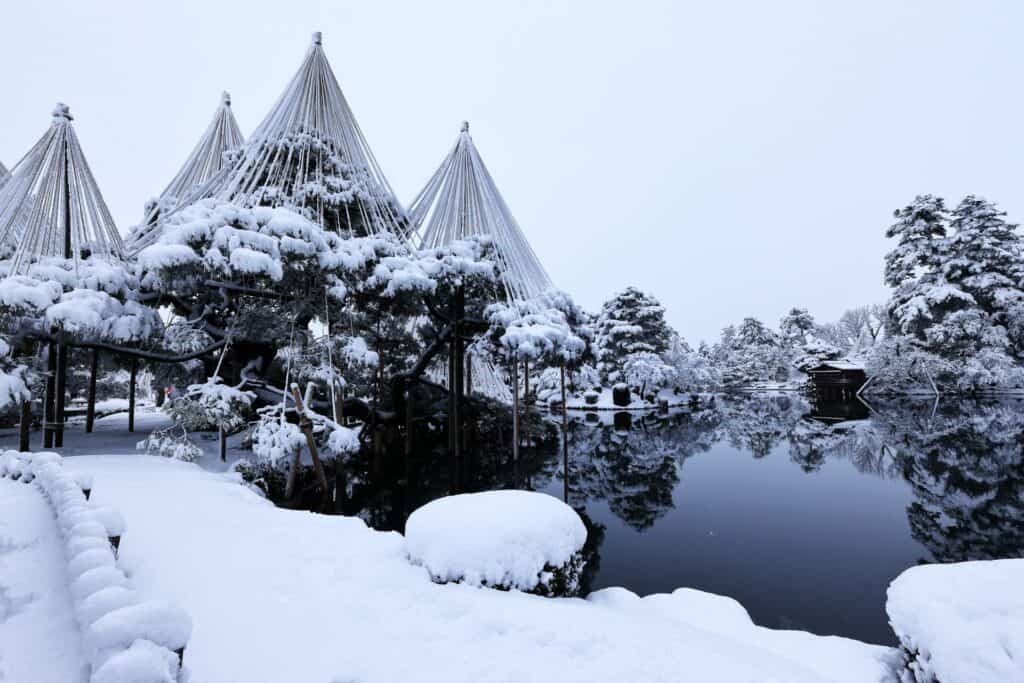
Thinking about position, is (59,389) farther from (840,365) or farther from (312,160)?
(840,365)

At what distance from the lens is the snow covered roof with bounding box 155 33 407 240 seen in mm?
10664

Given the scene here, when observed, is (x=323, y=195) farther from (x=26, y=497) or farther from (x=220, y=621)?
(x=220, y=621)

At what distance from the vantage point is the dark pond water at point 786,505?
4750mm

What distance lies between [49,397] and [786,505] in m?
15.0

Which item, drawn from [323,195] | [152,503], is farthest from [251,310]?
[152,503]

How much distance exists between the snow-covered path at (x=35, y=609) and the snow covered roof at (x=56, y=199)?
24.5 feet

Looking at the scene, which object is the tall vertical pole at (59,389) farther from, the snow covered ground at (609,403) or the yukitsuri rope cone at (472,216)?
the snow covered ground at (609,403)

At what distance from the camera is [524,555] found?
319cm

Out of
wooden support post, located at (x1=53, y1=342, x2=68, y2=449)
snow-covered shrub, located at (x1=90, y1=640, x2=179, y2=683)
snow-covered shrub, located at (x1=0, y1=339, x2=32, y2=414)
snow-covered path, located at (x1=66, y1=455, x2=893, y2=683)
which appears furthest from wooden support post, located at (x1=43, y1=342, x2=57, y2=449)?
snow-covered shrub, located at (x1=90, y1=640, x2=179, y2=683)

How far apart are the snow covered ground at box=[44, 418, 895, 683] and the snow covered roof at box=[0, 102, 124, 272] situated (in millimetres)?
7916

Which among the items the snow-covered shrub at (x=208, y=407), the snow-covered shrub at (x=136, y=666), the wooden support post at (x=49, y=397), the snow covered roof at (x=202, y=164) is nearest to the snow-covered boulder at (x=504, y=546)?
the snow-covered shrub at (x=136, y=666)

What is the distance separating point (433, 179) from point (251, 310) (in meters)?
7.32

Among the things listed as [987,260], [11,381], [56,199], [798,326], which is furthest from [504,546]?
[798,326]

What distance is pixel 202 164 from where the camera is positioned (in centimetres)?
1322
